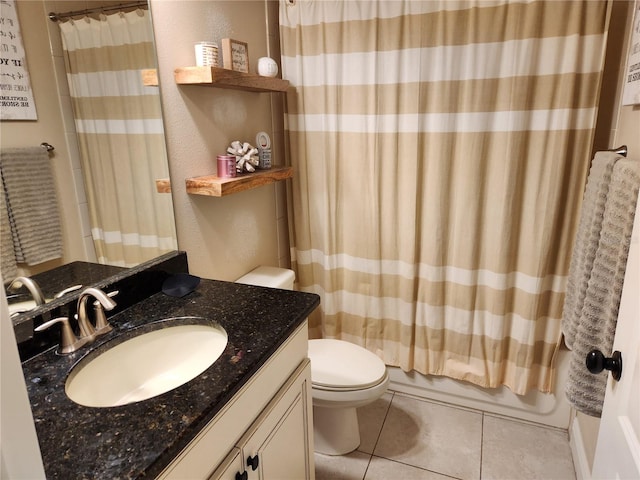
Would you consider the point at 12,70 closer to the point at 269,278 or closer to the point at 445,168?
the point at 269,278

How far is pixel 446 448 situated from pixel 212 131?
5.88ft

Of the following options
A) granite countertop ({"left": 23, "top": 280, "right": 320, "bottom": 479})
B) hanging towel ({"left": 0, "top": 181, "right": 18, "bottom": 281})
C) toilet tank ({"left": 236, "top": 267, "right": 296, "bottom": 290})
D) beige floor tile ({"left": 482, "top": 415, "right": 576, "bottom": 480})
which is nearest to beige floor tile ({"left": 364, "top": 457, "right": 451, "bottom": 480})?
beige floor tile ({"left": 482, "top": 415, "right": 576, "bottom": 480})

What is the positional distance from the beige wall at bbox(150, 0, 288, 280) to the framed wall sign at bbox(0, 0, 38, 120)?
1.54ft

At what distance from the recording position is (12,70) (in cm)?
100

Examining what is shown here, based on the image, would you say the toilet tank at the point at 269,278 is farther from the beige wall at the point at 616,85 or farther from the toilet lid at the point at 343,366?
the beige wall at the point at 616,85

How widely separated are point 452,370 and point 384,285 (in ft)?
1.83

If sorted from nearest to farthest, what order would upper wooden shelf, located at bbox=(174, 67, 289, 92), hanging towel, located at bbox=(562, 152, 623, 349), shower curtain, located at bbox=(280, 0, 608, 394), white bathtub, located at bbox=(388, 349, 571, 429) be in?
1. hanging towel, located at bbox=(562, 152, 623, 349)
2. upper wooden shelf, located at bbox=(174, 67, 289, 92)
3. shower curtain, located at bbox=(280, 0, 608, 394)
4. white bathtub, located at bbox=(388, 349, 571, 429)

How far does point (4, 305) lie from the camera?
424 mm

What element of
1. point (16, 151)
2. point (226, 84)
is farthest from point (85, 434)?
point (226, 84)

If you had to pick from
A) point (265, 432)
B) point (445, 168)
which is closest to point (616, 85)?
point (445, 168)

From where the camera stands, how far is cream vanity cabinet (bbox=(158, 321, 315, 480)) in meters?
0.91

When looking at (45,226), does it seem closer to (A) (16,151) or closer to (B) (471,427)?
(A) (16,151)

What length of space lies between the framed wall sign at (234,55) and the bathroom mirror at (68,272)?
0.38 metres

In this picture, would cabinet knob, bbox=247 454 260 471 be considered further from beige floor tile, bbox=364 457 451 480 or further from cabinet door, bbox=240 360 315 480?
beige floor tile, bbox=364 457 451 480
